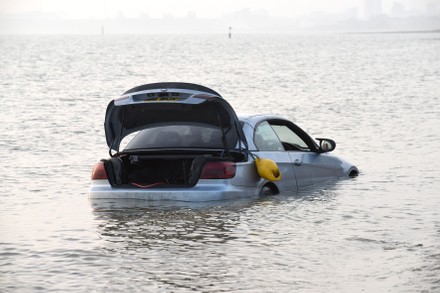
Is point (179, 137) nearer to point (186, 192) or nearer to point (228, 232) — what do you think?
point (186, 192)

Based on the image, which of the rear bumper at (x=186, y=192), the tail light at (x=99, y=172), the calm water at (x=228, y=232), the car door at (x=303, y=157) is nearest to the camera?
the calm water at (x=228, y=232)

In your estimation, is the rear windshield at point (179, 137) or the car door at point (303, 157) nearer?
the rear windshield at point (179, 137)

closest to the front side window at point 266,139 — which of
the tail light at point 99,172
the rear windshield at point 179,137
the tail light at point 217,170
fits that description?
the rear windshield at point 179,137

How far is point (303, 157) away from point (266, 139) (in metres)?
0.87

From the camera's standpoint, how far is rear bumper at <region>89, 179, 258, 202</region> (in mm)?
13398

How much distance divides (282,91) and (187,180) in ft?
130

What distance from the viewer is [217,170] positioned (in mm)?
13453

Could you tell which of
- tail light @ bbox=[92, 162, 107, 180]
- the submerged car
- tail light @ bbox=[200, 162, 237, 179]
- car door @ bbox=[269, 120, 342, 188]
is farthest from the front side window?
tail light @ bbox=[92, 162, 107, 180]

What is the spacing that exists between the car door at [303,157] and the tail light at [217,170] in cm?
167

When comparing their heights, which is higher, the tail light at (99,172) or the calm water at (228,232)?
the tail light at (99,172)

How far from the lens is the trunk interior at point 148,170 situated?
13703 mm

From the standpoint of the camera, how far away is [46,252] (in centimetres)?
1138

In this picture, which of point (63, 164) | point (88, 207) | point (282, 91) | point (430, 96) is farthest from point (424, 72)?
point (88, 207)

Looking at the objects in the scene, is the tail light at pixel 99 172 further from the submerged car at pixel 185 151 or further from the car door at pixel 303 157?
the car door at pixel 303 157
